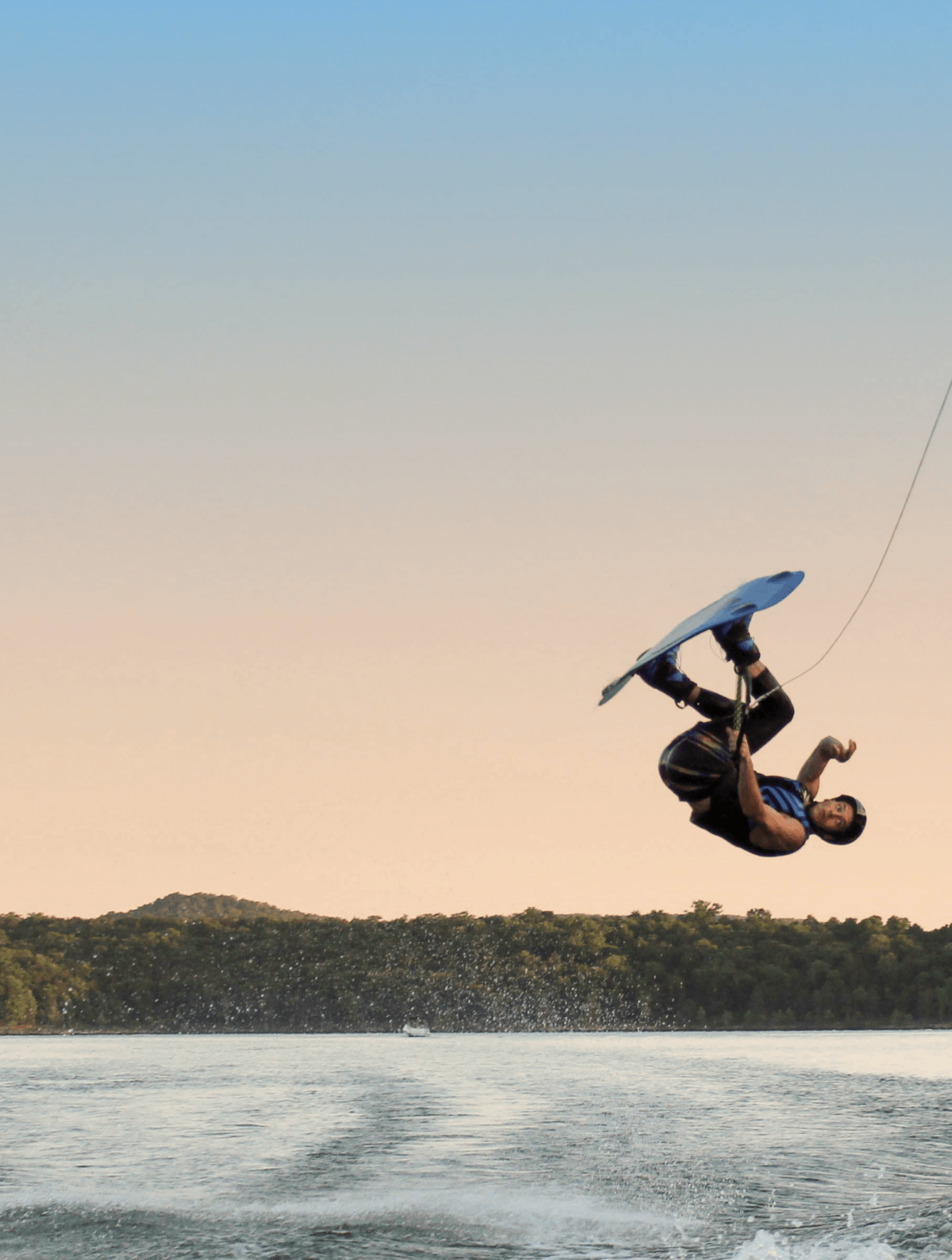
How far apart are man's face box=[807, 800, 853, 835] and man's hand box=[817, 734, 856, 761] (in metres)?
0.31

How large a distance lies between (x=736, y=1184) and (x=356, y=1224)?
24532 mm

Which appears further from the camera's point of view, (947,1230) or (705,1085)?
(705,1085)

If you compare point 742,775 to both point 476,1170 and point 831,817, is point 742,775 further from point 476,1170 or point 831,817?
point 476,1170

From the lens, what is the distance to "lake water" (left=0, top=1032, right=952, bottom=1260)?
5872cm

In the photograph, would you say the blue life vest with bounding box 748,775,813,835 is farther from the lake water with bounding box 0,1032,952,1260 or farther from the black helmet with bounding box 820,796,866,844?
the lake water with bounding box 0,1032,952,1260

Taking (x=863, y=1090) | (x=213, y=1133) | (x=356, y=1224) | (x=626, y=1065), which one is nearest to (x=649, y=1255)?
(x=356, y=1224)

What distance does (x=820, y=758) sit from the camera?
930cm

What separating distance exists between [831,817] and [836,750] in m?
0.44

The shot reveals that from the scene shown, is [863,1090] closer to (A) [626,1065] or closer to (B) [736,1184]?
(A) [626,1065]

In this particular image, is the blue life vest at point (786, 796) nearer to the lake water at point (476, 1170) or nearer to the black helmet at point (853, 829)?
the black helmet at point (853, 829)

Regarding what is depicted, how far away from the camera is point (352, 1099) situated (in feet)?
400

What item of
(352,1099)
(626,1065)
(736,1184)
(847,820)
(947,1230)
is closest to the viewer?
(847,820)

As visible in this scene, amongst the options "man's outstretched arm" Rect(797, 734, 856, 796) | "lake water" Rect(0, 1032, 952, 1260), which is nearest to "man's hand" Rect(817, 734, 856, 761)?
"man's outstretched arm" Rect(797, 734, 856, 796)

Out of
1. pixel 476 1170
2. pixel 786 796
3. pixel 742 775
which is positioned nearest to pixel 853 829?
pixel 786 796
